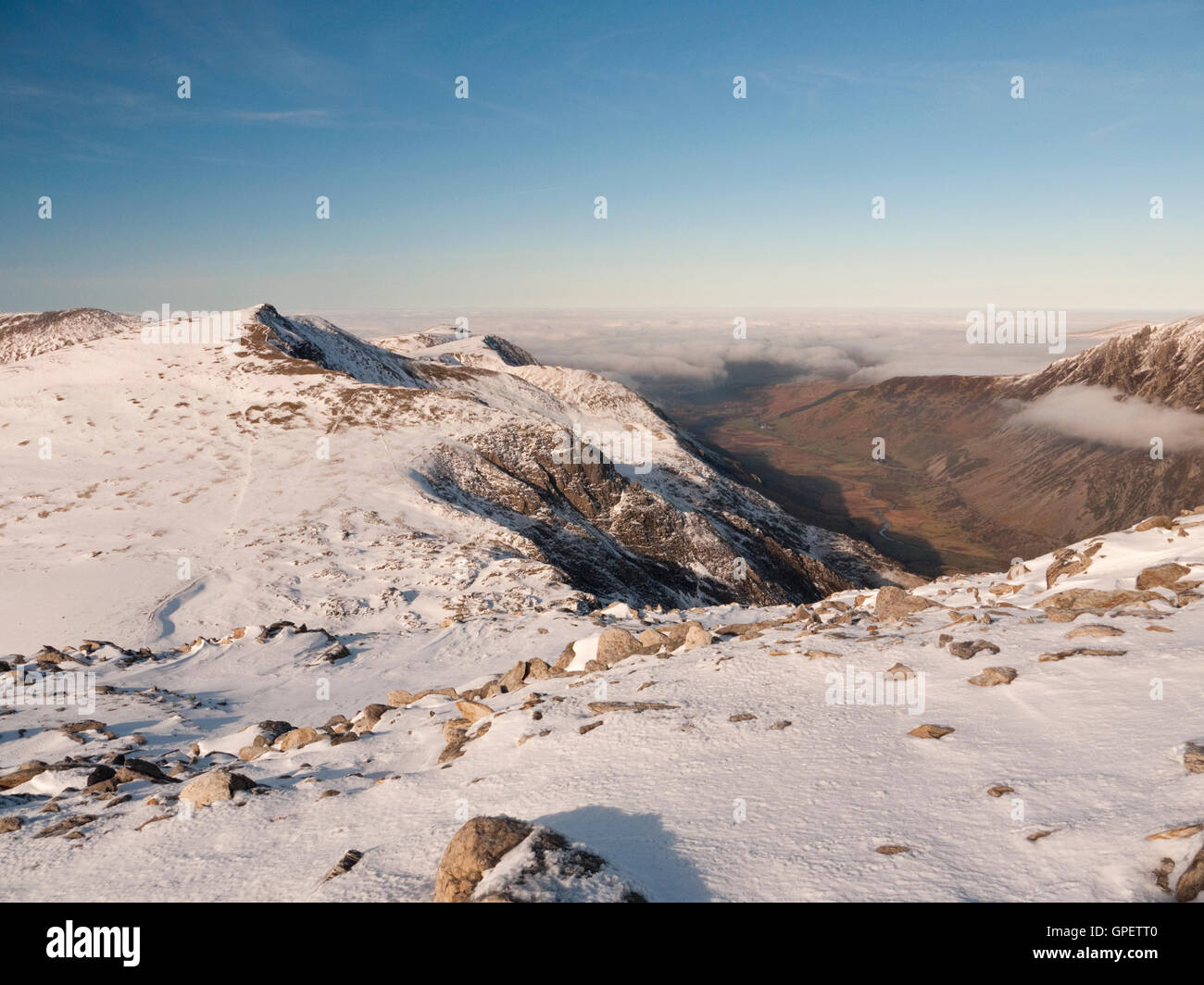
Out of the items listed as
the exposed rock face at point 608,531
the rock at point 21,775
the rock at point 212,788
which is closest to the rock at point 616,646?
the rock at point 212,788

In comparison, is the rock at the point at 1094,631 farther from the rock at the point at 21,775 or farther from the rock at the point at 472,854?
the rock at the point at 21,775

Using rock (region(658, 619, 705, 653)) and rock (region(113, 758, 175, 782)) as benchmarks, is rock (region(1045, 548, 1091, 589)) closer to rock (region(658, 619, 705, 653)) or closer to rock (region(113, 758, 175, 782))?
rock (region(658, 619, 705, 653))

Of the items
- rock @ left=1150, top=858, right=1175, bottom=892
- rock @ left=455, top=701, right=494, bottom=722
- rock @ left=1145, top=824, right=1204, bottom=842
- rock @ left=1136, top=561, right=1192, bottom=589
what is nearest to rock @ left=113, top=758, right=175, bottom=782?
rock @ left=455, top=701, right=494, bottom=722

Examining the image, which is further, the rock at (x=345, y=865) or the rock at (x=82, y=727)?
the rock at (x=82, y=727)
